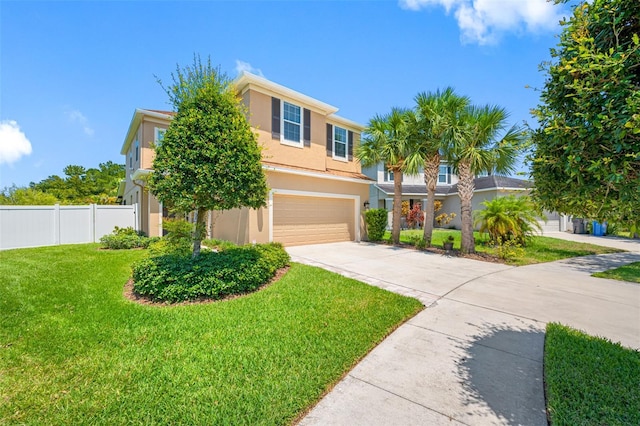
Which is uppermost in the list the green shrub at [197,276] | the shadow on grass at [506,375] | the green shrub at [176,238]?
the green shrub at [176,238]

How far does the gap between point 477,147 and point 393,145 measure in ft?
10.6

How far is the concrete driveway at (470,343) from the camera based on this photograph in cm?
248

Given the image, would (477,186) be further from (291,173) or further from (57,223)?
(57,223)

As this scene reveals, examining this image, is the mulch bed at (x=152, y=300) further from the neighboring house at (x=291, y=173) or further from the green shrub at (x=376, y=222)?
the green shrub at (x=376, y=222)

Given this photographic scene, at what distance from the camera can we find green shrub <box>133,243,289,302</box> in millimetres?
5117

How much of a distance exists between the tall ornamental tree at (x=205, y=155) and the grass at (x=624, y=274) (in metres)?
9.69

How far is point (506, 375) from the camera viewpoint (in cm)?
303

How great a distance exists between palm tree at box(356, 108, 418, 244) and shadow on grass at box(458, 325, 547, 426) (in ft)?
27.0

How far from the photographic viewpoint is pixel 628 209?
218 centimetres

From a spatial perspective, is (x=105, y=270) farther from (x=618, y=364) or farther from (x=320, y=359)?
(x=618, y=364)

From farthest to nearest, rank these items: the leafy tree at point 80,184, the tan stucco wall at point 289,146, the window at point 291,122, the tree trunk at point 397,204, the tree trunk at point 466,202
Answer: the leafy tree at point 80,184 < the tree trunk at point 397,204 < the window at point 291,122 < the tan stucco wall at point 289,146 < the tree trunk at point 466,202

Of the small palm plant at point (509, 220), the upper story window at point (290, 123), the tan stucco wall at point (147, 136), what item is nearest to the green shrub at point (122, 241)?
the tan stucco wall at point (147, 136)

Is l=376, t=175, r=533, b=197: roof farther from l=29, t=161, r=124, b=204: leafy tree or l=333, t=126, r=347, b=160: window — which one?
l=29, t=161, r=124, b=204: leafy tree

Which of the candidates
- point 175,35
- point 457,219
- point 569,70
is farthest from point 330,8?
point 457,219
